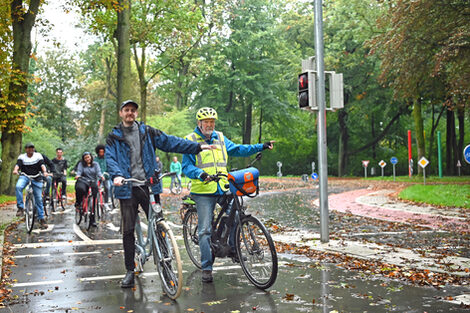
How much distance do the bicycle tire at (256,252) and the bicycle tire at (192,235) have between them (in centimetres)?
123

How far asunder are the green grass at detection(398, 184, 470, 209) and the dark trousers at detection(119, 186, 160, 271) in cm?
1273

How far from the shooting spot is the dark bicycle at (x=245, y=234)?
5840 mm

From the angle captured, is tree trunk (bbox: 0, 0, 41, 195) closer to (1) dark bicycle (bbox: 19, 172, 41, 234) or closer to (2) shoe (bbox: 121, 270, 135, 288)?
(1) dark bicycle (bbox: 19, 172, 41, 234)

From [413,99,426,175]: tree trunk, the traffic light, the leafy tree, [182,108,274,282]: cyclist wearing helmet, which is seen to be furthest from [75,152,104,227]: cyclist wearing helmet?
the leafy tree

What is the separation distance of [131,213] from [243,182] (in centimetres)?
139

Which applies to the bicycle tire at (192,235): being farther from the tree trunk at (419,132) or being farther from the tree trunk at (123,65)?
the tree trunk at (419,132)

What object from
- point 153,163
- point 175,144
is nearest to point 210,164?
point 175,144

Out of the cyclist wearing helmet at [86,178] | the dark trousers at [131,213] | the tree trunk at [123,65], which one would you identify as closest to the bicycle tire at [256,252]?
the dark trousers at [131,213]

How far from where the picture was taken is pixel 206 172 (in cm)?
634

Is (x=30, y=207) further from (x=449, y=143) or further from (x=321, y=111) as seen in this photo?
(x=449, y=143)

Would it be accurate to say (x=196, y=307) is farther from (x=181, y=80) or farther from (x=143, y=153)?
(x=181, y=80)

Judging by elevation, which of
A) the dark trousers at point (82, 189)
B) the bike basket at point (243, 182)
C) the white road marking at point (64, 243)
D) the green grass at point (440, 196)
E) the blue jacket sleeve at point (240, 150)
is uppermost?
the blue jacket sleeve at point (240, 150)

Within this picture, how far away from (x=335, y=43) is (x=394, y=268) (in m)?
35.8

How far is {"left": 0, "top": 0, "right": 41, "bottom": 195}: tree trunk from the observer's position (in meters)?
21.2
